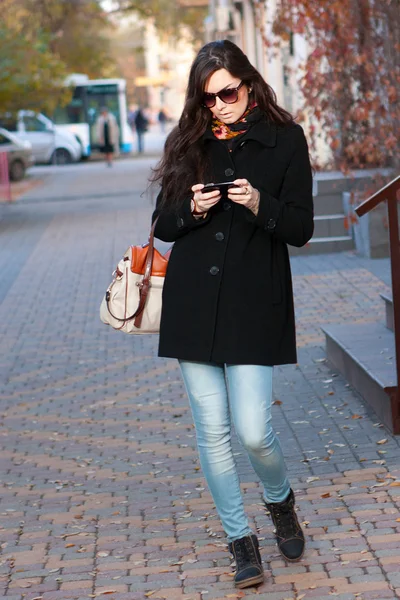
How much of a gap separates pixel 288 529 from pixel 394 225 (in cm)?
191

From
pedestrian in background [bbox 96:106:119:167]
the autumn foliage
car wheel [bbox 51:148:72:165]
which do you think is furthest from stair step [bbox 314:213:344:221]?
car wheel [bbox 51:148:72:165]

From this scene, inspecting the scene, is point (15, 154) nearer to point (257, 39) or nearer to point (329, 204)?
point (257, 39)

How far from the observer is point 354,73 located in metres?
13.4

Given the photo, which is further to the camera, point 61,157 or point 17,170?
point 61,157

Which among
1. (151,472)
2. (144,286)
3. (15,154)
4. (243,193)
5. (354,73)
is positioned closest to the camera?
(243,193)

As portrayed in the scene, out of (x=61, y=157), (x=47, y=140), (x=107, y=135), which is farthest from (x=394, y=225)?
(x=61, y=157)

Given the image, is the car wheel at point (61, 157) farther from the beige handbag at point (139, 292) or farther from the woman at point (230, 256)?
the woman at point (230, 256)

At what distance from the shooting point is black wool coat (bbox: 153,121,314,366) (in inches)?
154

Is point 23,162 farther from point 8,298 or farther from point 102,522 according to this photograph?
point 102,522

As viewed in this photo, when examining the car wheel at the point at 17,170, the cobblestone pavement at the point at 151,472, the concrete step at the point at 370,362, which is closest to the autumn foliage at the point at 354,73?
the cobblestone pavement at the point at 151,472

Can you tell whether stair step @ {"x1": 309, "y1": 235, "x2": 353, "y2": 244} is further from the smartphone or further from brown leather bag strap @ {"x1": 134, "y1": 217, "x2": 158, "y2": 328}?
the smartphone

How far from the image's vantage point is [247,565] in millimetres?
4066

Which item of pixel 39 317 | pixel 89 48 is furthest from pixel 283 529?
pixel 89 48

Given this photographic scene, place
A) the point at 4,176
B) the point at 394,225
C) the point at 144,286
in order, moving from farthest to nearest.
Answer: the point at 4,176, the point at 394,225, the point at 144,286
